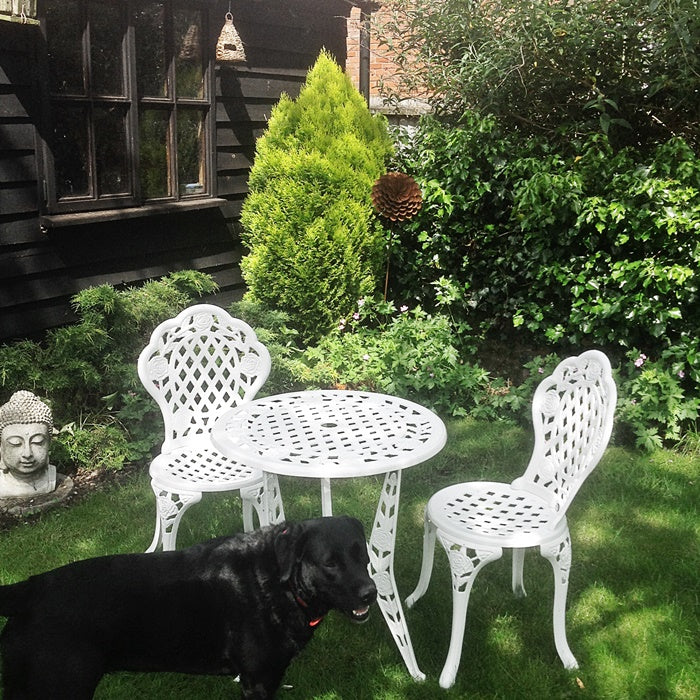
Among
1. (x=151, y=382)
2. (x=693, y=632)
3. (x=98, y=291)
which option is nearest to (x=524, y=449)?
(x=693, y=632)

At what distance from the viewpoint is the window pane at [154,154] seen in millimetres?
5648

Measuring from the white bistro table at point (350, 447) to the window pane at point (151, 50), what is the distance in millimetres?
2972

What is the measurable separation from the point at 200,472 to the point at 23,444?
1.28 meters

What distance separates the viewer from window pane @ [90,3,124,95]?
514cm

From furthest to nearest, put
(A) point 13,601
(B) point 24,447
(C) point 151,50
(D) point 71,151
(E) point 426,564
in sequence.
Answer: (C) point 151,50 < (D) point 71,151 < (B) point 24,447 < (E) point 426,564 < (A) point 13,601

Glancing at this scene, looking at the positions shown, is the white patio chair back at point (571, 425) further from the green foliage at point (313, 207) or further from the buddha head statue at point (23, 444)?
the green foliage at point (313, 207)

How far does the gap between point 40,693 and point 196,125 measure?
4.73m

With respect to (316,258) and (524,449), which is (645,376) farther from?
(316,258)

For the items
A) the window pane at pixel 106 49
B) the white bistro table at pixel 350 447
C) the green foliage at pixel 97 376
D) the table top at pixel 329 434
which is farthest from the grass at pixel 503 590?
the window pane at pixel 106 49

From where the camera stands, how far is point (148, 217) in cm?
575

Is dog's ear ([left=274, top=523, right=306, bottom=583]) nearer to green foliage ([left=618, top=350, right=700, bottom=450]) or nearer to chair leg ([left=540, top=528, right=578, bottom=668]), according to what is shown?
chair leg ([left=540, top=528, right=578, bottom=668])

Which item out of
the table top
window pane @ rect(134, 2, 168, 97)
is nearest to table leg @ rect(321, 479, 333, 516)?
the table top

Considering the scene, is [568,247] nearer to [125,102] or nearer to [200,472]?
[125,102]

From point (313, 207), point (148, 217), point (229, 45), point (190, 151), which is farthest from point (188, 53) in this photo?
point (313, 207)
